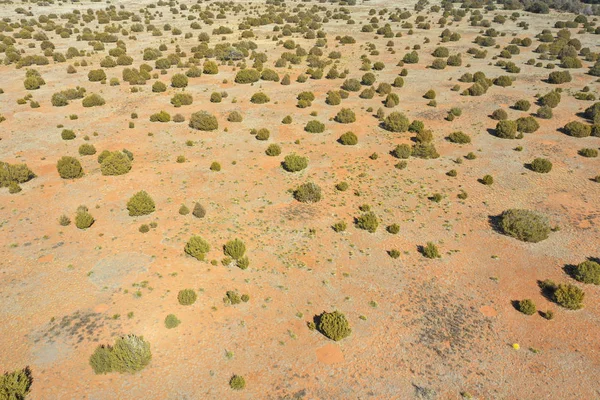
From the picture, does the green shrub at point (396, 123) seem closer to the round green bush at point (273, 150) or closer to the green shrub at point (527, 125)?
the green shrub at point (527, 125)

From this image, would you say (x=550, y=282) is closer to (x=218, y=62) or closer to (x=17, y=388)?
(x=17, y=388)

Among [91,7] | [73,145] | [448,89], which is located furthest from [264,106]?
[91,7]

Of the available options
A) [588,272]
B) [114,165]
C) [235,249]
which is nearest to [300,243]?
[235,249]

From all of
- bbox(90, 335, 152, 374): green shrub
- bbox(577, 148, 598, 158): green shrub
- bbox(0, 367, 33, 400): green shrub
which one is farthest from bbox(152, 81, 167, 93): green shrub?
bbox(577, 148, 598, 158): green shrub

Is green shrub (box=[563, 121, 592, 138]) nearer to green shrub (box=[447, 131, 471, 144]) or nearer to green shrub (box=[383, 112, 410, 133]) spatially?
green shrub (box=[447, 131, 471, 144])

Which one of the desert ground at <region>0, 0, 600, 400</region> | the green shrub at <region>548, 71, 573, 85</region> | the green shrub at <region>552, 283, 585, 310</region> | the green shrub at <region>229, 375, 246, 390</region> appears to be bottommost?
the desert ground at <region>0, 0, 600, 400</region>

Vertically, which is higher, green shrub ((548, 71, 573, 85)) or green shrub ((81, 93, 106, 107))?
green shrub ((548, 71, 573, 85))
